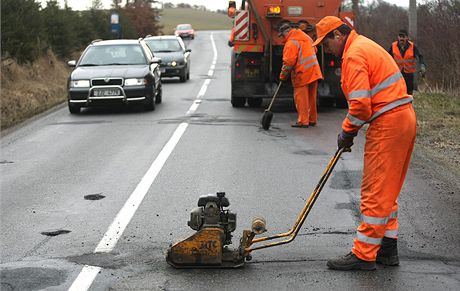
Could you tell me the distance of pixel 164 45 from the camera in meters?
30.7

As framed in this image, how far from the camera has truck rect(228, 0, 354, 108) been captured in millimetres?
18125

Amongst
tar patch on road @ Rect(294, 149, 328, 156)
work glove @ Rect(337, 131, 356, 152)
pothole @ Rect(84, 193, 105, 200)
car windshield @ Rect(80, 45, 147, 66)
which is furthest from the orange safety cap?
car windshield @ Rect(80, 45, 147, 66)

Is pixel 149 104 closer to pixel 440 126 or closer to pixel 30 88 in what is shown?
pixel 440 126

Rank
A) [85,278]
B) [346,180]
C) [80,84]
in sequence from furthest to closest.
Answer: [80,84], [346,180], [85,278]

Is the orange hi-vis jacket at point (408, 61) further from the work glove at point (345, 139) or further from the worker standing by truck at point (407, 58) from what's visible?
the work glove at point (345, 139)

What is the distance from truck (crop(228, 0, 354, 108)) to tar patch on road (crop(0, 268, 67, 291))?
12.1 meters

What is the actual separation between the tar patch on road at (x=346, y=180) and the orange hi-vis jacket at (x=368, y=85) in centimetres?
346

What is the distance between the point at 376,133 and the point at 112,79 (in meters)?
12.4

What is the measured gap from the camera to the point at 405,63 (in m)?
18.1

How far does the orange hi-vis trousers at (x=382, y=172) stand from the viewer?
21.3ft

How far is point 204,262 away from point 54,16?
30.3 meters

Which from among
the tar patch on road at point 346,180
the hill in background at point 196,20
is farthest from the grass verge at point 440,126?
the hill in background at point 196,20

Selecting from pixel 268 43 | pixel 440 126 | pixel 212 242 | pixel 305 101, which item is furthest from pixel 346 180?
pixel 268 43

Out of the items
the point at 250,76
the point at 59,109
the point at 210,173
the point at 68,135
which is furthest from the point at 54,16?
the point at 210,173
